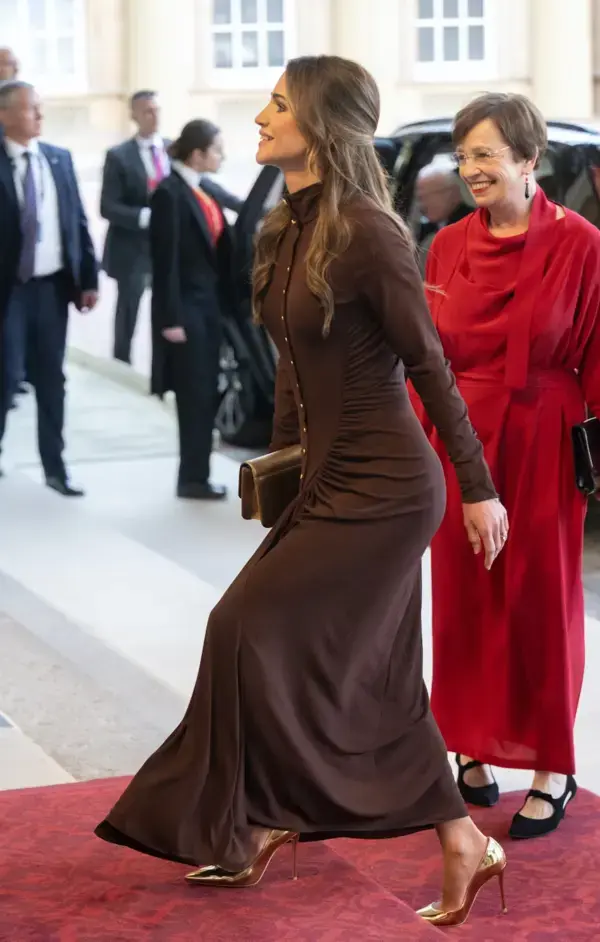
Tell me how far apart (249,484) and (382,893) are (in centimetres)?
87

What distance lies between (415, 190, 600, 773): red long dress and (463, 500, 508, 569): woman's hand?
0.68m

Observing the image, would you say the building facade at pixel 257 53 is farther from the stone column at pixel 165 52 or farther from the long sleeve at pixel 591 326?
the long sleeve at pixel 591 326

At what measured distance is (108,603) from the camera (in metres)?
6.57

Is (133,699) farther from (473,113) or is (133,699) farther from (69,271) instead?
(69,271)

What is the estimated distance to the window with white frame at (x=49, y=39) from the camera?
69.0 feet

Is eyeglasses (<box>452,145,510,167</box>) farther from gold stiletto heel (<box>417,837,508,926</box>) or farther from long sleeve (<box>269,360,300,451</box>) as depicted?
gold stiletto heel (<box>417,837,508,926</box>)

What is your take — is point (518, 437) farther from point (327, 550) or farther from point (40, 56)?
point (40, 56)

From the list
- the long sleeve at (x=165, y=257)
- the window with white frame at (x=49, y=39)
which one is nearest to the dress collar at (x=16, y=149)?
the long sleeve at (x=165, y=257)

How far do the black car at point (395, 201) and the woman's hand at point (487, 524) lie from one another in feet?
11.9

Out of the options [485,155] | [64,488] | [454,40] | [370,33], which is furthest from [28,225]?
[454,40]

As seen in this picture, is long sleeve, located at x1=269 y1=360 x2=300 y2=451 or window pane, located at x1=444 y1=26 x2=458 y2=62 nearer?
long sleeve, located at x1=269 y1=360 x2=300 y2=451

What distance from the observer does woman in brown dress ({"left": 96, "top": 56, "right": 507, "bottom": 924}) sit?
3305 mm

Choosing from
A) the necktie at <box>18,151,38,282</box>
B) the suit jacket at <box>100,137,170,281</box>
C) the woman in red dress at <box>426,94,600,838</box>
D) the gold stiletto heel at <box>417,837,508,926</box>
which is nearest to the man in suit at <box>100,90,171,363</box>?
the suit jacket at <box>100,137,170,281</box>

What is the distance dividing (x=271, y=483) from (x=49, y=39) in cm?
1878
